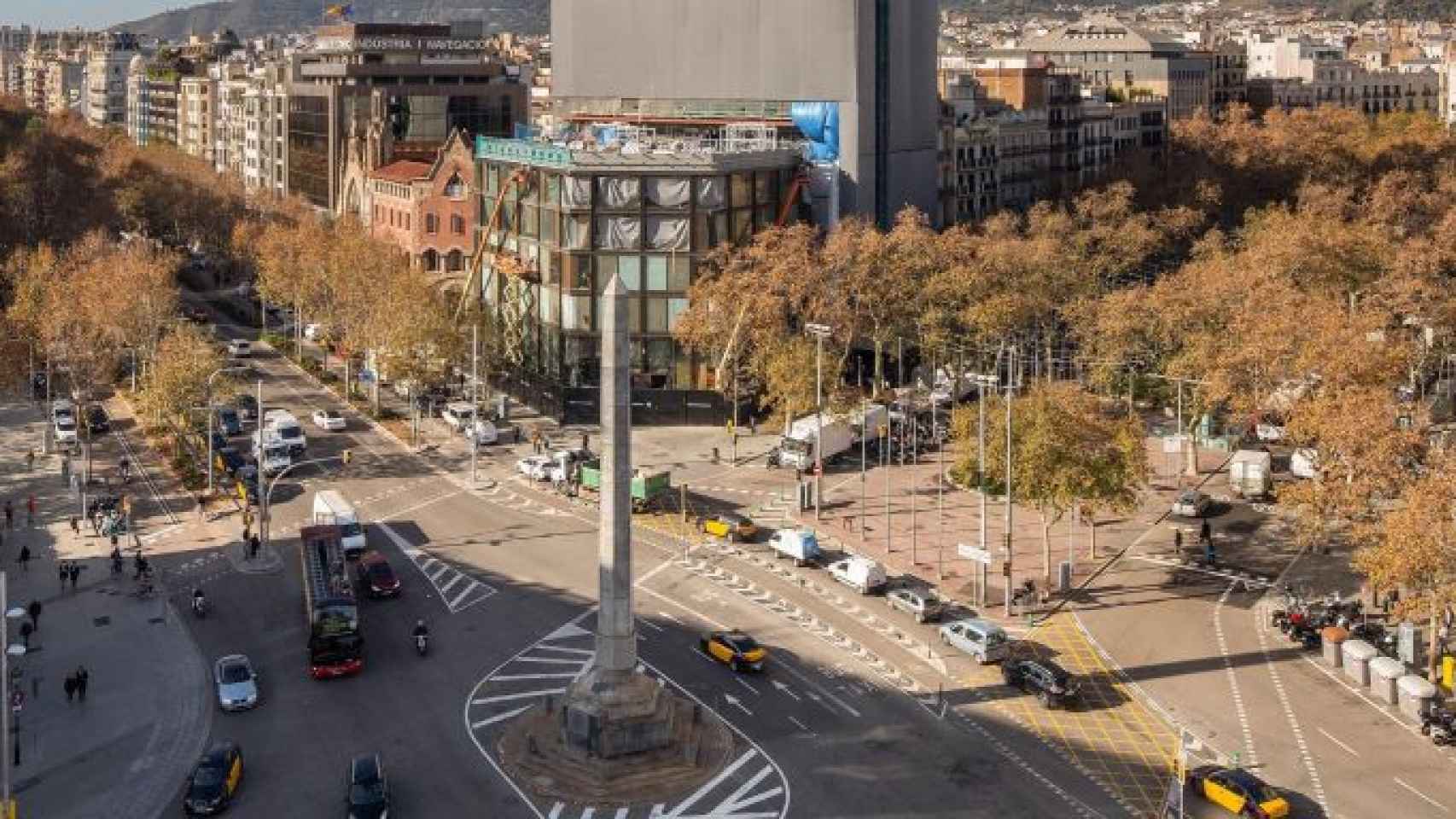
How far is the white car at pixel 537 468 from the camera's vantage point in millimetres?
93750

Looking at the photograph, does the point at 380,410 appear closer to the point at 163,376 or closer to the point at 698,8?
the point at 163,376

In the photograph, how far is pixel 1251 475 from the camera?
89.8 meters

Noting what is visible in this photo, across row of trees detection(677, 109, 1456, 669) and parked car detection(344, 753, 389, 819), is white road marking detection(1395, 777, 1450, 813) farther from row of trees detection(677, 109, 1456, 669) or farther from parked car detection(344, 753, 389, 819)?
parked car detection(344, 753, 389, 819)

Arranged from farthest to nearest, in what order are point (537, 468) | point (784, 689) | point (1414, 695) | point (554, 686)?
point (537, 468), point (554, 686), point (784, 689), point (1414, 695)

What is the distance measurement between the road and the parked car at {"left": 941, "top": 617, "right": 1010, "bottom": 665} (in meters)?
2.07

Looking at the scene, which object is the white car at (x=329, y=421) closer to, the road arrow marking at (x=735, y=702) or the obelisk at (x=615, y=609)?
the road arrow marking at (x=735, y=702)

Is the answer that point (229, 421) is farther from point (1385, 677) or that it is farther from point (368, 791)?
point (1385, 677)

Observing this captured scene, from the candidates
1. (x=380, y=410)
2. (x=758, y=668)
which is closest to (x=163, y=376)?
(x=380, y=410)

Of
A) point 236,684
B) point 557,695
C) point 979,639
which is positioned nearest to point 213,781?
point 236,684

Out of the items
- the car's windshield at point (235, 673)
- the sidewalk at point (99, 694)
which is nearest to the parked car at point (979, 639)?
the car's windshield at point (235, 673)

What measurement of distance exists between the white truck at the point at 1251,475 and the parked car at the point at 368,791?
5556 cm

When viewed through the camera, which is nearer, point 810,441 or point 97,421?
point 810,441

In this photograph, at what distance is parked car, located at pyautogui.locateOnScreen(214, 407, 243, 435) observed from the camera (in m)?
105

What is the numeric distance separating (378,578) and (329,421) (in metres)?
37.5
